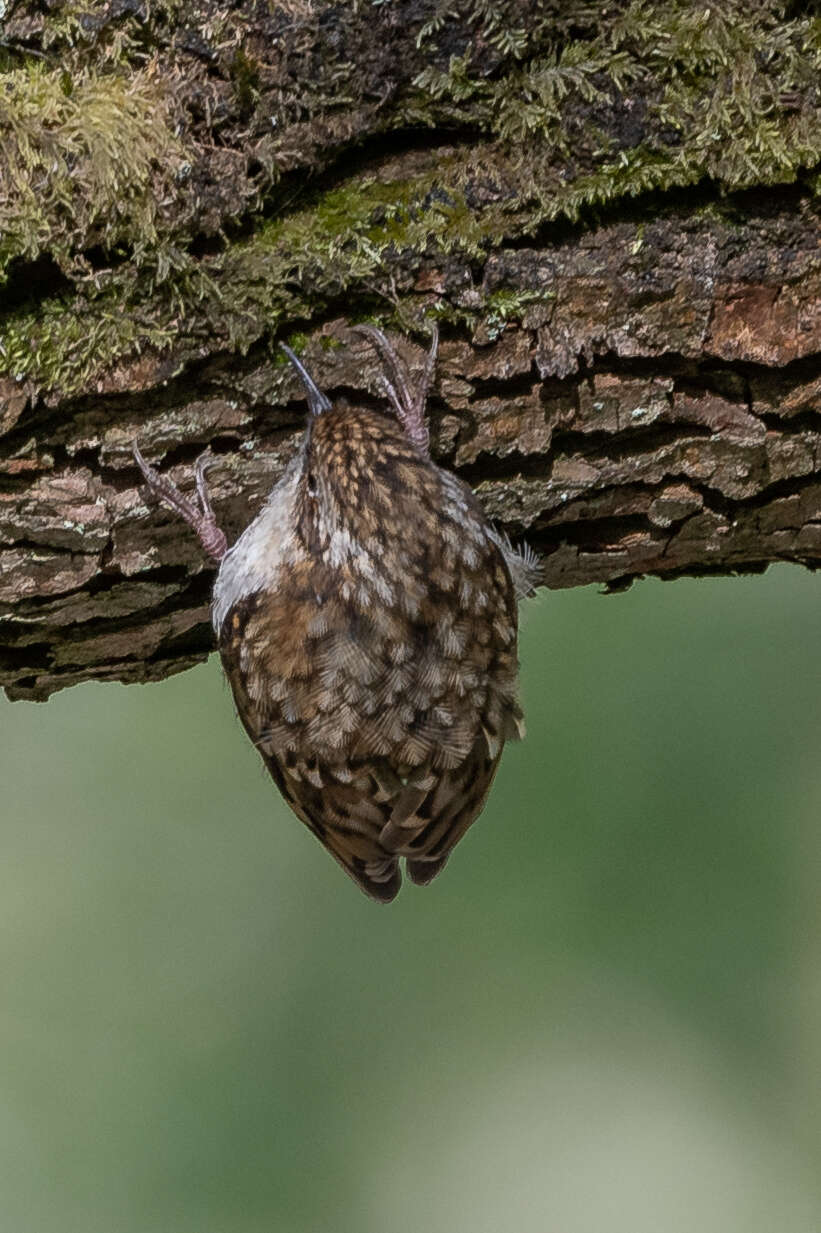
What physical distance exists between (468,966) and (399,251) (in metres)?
3.76

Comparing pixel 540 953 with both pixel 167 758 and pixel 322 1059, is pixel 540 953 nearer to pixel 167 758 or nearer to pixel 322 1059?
pixel 322 1059

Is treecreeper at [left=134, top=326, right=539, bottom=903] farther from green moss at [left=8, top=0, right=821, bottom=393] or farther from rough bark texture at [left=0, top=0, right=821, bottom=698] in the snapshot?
green moss at [left=8, top=0, right=821, bottom=393]

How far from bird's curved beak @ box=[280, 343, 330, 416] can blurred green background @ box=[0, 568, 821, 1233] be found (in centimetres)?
292

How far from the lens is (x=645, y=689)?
577cm

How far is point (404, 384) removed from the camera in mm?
2752

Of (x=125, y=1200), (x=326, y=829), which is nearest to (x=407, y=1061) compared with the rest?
(x=125, y=1200)

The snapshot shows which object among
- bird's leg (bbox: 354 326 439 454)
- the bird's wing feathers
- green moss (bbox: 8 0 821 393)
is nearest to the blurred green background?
the bird's wing feathers

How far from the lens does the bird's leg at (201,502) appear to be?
279 centimetres

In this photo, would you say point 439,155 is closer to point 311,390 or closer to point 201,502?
point 311,390

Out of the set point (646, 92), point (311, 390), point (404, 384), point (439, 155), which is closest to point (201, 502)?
point (311, 390)

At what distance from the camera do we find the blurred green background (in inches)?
217

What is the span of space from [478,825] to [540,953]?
22.8 inches

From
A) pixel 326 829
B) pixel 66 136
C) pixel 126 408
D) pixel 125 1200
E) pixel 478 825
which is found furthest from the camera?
pixel 478 825

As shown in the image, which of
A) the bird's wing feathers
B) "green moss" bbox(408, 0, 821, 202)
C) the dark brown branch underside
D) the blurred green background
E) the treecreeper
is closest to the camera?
"green moss" bbox(408, 0, 821, 202)
